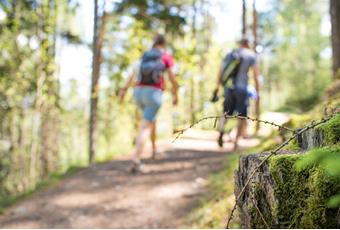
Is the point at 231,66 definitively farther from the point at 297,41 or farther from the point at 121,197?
the point at 297,41

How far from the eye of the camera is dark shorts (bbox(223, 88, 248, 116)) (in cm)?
799

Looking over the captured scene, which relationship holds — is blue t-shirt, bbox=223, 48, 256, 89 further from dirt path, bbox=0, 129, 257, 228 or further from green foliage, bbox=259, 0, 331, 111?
green foliage, bbox=259, 0, 331, 111

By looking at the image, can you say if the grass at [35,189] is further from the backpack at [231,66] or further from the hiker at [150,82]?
the backpack at [231,66]

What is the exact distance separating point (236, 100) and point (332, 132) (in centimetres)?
539

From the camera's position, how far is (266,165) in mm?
2758

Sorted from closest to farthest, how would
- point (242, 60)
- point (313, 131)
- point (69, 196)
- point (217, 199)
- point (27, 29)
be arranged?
point (313, 131) → point (217, 199) → point (69, 196) → point (242, 60) → point (27, 29)

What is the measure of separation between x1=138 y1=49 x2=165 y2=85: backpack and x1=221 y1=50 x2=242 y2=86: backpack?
1.24 meters

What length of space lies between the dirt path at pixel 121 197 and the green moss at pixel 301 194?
2.86m

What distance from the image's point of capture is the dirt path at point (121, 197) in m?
5.73

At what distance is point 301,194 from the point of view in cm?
260

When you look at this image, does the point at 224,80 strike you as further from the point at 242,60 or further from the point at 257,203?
the point at 257,203

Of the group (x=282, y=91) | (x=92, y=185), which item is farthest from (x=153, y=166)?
(x=282, y=91)

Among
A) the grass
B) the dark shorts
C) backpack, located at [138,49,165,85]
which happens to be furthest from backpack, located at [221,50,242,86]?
the grass

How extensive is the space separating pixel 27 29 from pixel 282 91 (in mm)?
45714
